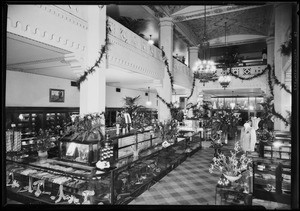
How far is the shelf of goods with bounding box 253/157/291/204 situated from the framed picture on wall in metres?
9.62

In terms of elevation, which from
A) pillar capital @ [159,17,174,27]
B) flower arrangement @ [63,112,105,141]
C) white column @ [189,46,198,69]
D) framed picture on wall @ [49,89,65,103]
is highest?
pillar capital @ [159,17,174,27]

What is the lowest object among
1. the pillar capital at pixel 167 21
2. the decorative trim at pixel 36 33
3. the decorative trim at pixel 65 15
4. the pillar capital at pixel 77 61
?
the pillar capital at pixel 77 61

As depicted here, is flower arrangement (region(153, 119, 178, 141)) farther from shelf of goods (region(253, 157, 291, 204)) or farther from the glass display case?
shelf of goods (region(253, 157, 291, 204))

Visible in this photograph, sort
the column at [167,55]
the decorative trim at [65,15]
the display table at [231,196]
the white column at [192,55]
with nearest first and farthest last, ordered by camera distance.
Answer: the display table at [231,196]
the decorative trim at [65,15]
the column at [167,55]
the white column at [192,55]

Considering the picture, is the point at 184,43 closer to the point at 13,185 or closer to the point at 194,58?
the point at 194,58

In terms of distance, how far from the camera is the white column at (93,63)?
5.59 metres

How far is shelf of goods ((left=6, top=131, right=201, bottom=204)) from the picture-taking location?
4062 millimetres

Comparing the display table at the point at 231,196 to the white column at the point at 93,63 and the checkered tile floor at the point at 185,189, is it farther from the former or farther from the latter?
the white column at the point at 93,63

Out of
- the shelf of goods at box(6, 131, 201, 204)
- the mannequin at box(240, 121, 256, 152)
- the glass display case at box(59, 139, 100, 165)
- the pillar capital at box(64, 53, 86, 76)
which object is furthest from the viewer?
the mannequin at box(240, 121, 256, 152)

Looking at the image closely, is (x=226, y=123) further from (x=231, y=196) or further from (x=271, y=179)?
(x=231, y=196)

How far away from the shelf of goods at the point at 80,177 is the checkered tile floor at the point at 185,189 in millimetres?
262

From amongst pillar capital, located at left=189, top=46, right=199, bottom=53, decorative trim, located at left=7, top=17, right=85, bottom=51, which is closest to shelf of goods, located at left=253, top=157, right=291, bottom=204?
decorative trim, located at left=7, top=17, right=85, bottom=51

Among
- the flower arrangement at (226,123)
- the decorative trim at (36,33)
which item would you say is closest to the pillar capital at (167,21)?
the flower arrangement at (226,123)

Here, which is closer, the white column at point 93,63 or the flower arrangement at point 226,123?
the white column at point 93,63
